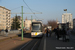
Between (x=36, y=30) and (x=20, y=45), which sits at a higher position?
(x=36, y=30)

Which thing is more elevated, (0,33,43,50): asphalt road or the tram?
the tram

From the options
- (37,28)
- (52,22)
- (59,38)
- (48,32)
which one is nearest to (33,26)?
(37,28)

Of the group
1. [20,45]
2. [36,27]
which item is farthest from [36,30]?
[20,45]

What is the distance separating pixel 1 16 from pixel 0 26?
7181 mm

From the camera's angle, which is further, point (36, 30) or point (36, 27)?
point (36, 27)

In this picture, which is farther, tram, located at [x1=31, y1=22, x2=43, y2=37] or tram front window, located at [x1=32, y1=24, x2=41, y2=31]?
tram front window, located at [x1=32, y1=24, x2=41, y2=31]

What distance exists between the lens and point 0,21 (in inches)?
3123

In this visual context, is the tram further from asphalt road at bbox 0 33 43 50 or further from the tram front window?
asphalt road at bbox 0 33 43 50

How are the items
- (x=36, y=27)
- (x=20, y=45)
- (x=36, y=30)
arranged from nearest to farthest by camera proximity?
1. (x=20, y=45)
2. (x=36, y=30)
3. (x=36, y=27)

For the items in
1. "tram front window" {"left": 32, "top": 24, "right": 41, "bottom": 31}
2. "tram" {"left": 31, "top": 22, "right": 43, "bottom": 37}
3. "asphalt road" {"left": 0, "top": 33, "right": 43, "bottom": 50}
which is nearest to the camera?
"asphalt road" {"left": 0, "top": 33, "right": 43, "bottom": 50}

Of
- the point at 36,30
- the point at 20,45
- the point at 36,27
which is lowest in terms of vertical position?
the point at 20,45

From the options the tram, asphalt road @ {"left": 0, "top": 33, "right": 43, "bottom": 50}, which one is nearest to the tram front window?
the tram

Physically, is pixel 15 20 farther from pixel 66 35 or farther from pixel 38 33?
pixel 66 35

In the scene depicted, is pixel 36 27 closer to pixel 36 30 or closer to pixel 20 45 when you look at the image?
pixel 36 30
